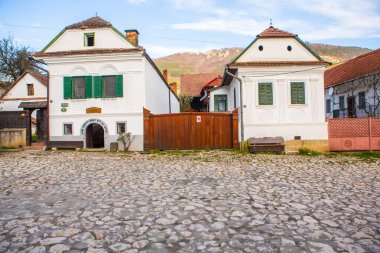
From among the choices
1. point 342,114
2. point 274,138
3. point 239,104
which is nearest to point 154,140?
point 239,104

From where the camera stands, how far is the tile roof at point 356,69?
853 inches

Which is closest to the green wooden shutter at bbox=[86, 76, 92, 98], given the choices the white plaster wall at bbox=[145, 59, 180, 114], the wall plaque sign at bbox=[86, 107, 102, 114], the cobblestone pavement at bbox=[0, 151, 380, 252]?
the wall plaque sign at bbox=[86, 107, 102, 114]

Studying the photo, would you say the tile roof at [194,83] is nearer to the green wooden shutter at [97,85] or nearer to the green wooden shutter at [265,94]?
the green wooden shutter at [265,94]

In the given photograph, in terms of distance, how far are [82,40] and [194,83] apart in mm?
19171

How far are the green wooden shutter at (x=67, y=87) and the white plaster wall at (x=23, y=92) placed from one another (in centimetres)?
1021

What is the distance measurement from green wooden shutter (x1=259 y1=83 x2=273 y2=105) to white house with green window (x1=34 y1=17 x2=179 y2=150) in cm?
701

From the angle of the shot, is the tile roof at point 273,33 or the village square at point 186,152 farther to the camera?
the tile roof at point 273,33

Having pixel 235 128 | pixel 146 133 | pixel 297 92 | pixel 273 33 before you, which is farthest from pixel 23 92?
pixel 297 92

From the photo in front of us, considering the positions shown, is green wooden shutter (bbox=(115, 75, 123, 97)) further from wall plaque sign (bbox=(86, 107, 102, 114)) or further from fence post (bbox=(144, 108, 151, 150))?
fence post (bbox=(144, 108, 151, 150))

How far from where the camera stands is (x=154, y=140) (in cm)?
1662

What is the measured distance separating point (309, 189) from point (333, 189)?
55 cm

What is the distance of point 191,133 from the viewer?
16.6 meters

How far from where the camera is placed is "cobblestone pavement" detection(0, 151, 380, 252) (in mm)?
3299

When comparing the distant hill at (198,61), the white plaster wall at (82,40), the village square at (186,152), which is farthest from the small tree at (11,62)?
the distant hill at (198,61)
